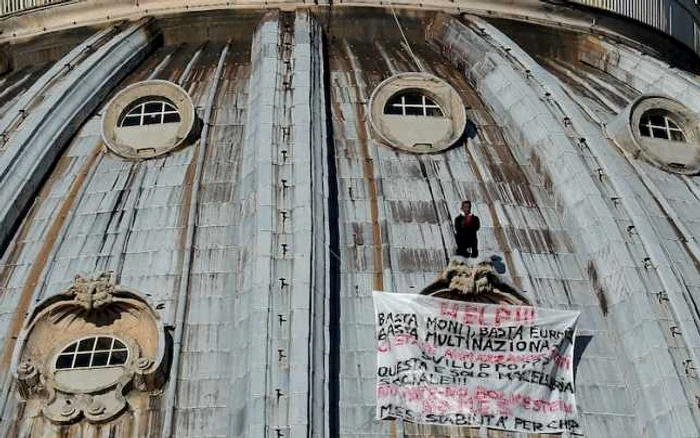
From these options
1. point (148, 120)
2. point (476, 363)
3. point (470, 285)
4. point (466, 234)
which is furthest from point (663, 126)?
point (148, 120)

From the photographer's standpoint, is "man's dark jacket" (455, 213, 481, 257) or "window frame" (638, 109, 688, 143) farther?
"window frame" (638, 109, 688, 143)

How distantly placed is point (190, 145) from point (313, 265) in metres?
5.03

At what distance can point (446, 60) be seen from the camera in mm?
43469

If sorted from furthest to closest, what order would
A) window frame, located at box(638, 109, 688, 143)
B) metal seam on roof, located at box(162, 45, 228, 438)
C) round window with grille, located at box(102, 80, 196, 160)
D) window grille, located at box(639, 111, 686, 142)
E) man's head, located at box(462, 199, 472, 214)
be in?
window grille, located at box(639, 111, 686, 142), window frame, located at box(638, 109, 688, 143), round window with grille, located at box(102, 80, 196, 160), man's head, located at box(462, 199, 472, 214), metal seam on roof, located at box(162, 45, 228, 438)

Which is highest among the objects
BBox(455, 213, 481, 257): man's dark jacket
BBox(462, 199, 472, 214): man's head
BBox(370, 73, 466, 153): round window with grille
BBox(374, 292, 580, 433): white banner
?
BBox(370, 73, 466, 153): round window with grille

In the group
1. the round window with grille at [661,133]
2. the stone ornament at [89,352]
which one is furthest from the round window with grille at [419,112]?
the stone ornament at [89,352]

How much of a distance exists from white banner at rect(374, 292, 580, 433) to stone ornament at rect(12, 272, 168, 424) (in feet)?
12.1

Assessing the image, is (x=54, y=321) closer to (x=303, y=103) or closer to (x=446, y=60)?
(x=303, y=103)

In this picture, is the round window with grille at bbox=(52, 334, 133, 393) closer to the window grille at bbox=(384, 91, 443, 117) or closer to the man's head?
the man's head

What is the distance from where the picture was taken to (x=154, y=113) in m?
40.0

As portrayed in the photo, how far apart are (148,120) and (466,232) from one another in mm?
6729

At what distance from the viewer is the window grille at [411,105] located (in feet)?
131

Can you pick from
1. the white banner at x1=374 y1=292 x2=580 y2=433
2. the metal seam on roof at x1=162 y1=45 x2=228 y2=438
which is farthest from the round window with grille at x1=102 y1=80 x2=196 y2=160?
the white banner at x1=374 y1=292 x2=580 y2=433

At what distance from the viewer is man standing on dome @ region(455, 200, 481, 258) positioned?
120 ft
